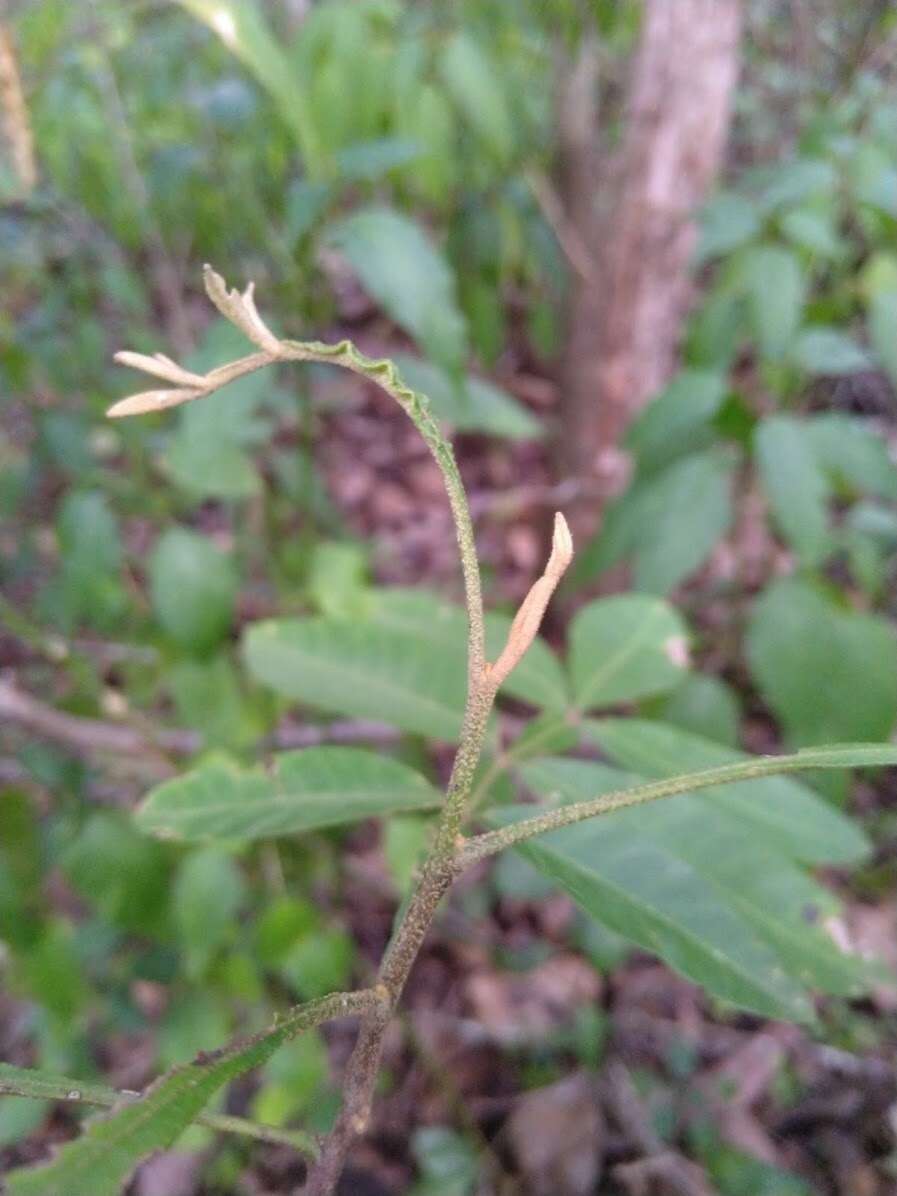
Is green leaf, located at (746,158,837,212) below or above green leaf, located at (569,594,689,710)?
above

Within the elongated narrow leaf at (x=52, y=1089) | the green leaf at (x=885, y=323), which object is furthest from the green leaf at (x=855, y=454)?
the elongated narrow leaf at (x=52, y=1089)

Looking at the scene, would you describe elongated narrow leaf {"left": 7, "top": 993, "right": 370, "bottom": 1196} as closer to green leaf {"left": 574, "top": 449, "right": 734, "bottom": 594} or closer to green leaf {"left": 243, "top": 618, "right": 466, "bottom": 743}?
green leaf {"left": 243, "top": 618, "right": 466, "bottom": 743}

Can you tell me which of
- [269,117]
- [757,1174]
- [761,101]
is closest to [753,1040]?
[757,1174]

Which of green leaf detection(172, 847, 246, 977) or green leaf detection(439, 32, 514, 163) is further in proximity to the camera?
green leaf detection(439, 32, 514, 163)

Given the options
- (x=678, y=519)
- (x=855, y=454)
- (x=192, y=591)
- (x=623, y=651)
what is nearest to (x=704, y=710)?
(x=678, y=519)

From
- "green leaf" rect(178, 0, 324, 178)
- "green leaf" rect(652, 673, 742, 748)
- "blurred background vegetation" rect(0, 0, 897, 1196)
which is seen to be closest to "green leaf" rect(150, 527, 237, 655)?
"blurred background vegetation" rect(0, 0, 897, 1196)

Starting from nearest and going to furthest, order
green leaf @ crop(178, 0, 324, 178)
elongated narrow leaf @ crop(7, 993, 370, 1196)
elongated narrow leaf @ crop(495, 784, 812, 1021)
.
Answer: elongated narrow leaf @ crop(7, 993, 370, 1196)
elongated narrow leaf @ crop(495, 784, 812, 1021)
green leaf @ crop(178, 0, 324, 178)

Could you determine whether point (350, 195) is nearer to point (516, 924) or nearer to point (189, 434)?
point (189, 434)
